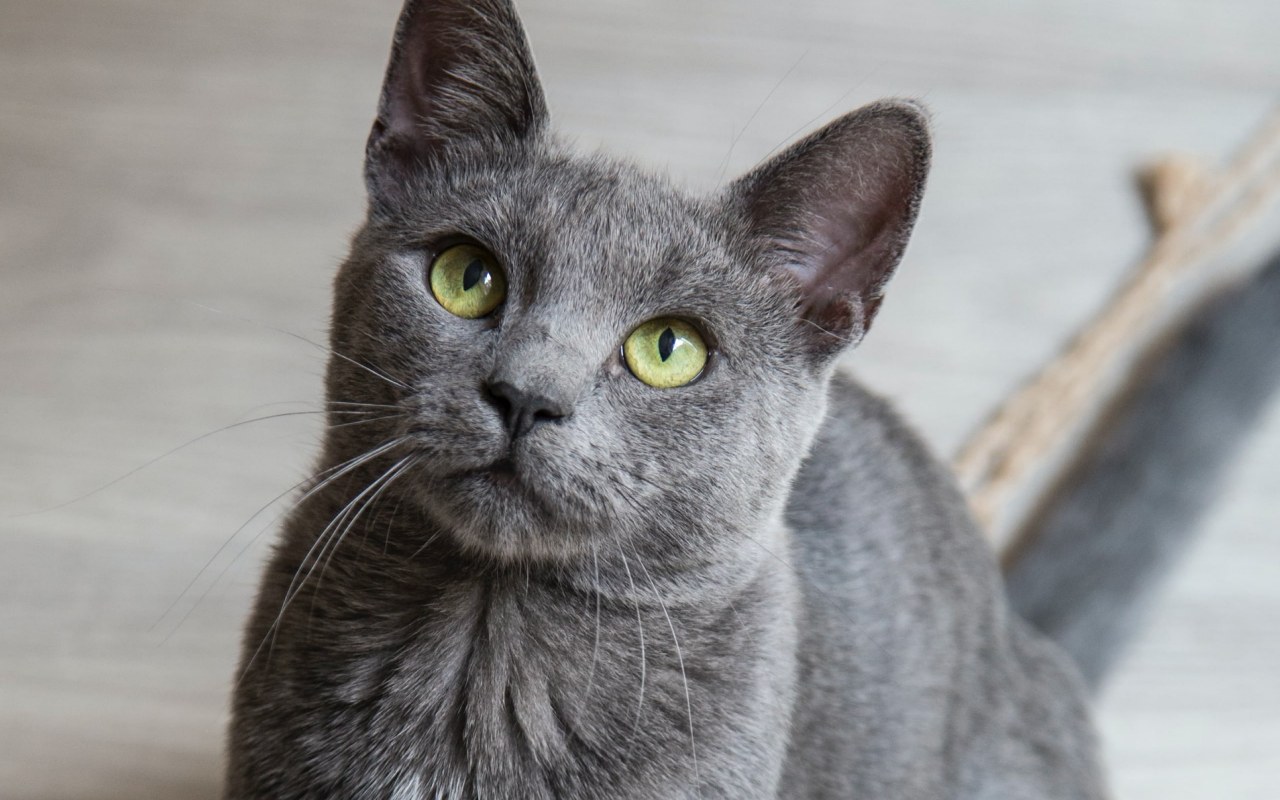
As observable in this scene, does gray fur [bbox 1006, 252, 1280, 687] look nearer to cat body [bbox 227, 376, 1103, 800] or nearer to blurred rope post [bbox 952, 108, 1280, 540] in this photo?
blurred rope post [bbox 952, 108, 1280, 540]

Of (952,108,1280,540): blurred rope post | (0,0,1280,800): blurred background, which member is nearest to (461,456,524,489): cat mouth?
(0,0,1280,800): blurred background

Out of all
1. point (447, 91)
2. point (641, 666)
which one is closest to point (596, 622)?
point (641, 666)

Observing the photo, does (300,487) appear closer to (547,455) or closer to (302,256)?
(547,455)

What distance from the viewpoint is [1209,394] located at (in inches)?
65.0

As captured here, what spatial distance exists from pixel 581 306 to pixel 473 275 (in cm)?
10

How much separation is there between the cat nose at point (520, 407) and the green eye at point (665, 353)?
97mm

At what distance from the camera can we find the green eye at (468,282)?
911mm

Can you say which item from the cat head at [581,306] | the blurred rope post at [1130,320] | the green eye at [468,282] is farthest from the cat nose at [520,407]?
the blurred rope post at [1130,320]

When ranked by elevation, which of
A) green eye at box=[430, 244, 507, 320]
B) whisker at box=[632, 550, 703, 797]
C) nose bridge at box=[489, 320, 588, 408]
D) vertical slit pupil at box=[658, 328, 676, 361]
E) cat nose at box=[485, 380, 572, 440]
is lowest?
whisker at box=[632, 550, 703, 797]

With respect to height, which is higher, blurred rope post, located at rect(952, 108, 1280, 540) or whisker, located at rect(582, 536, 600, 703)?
blurred rope post, located at rect(952, 108, 1280, 540)

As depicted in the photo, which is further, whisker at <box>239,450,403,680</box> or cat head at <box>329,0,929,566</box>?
whisker at <box>239,450,403,680</box>

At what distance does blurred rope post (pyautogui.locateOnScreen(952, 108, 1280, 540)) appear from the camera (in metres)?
1.69

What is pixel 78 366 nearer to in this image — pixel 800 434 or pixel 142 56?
pixel 142 56

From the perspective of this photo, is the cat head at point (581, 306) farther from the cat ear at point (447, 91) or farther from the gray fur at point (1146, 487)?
the gray fur at point (1146, 487)
